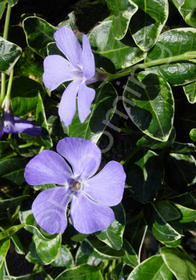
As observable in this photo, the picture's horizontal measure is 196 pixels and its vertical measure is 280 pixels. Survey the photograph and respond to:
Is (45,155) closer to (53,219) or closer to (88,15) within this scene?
(53,219)

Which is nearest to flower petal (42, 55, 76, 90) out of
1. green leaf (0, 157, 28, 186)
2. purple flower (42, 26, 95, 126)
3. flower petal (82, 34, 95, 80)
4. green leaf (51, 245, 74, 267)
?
purple flower (42, 26, 95, 126)

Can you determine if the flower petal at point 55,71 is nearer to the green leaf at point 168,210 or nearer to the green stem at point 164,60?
the green stem at point 164,60

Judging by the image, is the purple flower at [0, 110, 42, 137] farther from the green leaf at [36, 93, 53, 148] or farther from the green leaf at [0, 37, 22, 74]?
the green leaf at [0, 37, 22, 74]

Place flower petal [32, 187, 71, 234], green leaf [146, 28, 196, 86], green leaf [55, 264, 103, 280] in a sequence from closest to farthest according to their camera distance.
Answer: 1. flower petal [32, 187, 71, 234]
2. green leaf [146, 28, 196, 86]
3. green leaf [55, 264, 103, 280]

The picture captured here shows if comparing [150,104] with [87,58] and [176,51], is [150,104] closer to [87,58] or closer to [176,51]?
[176,51]

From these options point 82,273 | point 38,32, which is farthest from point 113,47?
point 82,273

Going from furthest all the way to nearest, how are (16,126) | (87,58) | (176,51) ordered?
(16,126)
(176,51)
(87,58)

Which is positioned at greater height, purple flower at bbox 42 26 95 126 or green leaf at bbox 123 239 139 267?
purple flower at bbox 42 26 95 126
